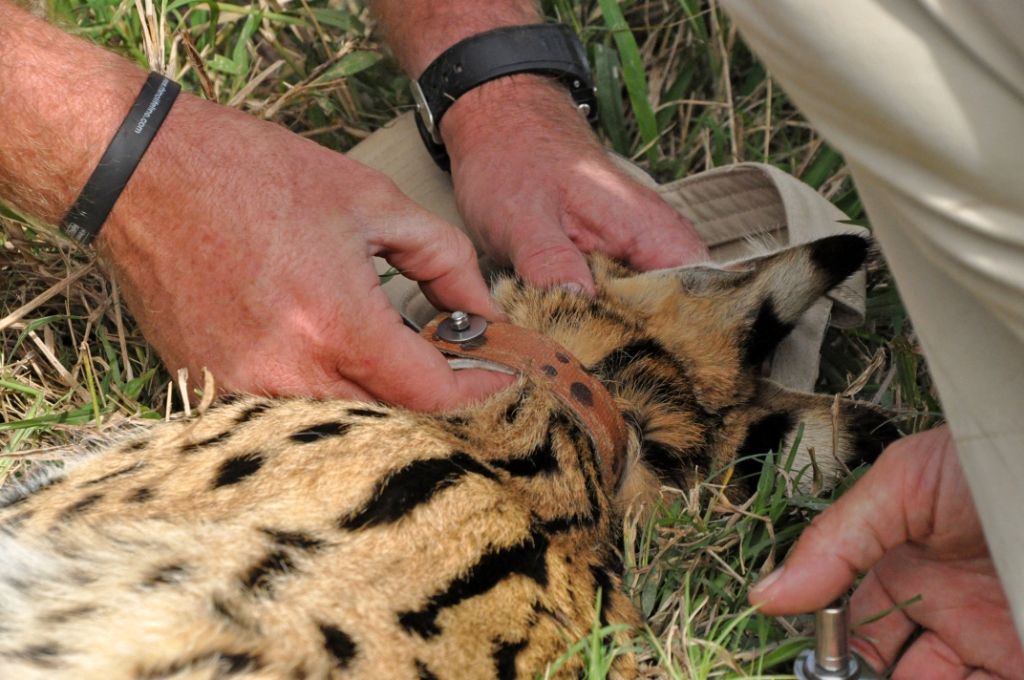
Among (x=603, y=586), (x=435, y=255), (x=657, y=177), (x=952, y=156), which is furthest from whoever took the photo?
(x=657, y=177)

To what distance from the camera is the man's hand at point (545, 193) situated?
2377 millimetres

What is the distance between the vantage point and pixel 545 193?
2545 mm

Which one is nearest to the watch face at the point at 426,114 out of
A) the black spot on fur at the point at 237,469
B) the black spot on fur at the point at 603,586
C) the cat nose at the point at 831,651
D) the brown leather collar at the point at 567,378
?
the brown leather collar at the point at 567,378

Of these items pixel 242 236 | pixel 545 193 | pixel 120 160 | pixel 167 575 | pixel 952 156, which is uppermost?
pixel 952 156

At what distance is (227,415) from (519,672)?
74 cm

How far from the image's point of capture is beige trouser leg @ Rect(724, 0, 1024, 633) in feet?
3.63

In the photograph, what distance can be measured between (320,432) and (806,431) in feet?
3.15

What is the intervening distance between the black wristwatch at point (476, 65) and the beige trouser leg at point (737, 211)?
10 centimetres

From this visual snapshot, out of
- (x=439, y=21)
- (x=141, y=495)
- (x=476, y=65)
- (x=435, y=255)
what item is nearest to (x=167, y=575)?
(x=141, y=495)

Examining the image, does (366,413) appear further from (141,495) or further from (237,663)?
(237,663)

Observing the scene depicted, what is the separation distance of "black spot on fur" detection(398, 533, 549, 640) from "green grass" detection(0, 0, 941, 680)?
0.14m

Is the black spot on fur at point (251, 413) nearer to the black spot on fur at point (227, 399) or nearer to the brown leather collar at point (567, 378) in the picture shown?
the black spot on fur at point (227, 399)

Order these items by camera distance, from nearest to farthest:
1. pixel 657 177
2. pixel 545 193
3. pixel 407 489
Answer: pixel 407 489 < pixel 545 193 < pixel 657 177

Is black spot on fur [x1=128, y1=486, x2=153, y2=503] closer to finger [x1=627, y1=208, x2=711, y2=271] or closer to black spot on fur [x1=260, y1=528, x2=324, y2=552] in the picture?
black spot on fur [x1=260, y1=528, x2=324, y2=552]
